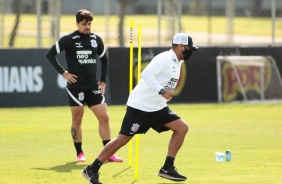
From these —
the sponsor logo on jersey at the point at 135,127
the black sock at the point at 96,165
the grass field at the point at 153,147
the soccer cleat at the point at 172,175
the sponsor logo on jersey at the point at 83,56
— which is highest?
the sponsor logo on jersey at the point at 83,56

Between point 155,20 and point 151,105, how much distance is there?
15355 millimetres

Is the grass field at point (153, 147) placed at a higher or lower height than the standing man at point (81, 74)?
lower

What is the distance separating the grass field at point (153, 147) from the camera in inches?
437

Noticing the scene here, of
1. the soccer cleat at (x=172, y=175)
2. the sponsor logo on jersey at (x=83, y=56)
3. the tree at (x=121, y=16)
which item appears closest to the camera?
the soccer cleat at (x=172, y=175)

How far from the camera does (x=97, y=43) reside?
1285 centimetres

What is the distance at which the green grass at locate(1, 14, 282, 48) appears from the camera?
2384 cm

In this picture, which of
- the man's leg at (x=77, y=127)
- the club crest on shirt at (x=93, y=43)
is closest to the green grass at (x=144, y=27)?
the club crest on shirt at (x=93, y=43)

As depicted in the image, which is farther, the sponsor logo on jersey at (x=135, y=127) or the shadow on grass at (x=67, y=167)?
the shadow on grass at (x=67, y=167)

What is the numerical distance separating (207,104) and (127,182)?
13066 millimetres

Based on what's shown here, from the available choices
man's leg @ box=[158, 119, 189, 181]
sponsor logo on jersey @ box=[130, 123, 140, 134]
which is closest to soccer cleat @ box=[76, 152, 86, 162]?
man's leg @ box=[158, 119, 189, 181]

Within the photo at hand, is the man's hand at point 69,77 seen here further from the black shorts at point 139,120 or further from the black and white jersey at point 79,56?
the black shorts at point 139,120

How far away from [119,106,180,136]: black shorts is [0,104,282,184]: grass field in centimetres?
73

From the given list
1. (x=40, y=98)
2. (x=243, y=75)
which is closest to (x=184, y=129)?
(x=40, y=98)

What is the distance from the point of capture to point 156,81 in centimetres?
1006
